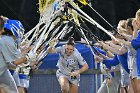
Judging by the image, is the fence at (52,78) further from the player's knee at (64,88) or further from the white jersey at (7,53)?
the white jersey at (7,53)

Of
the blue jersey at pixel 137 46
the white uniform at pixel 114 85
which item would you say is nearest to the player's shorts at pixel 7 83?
the blue jersey at pixel 137 46

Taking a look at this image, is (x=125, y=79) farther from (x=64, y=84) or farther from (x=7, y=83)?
(x=7, y=83)

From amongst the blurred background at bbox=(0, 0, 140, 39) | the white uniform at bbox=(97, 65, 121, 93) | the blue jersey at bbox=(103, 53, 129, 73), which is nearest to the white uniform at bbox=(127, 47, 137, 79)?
the blue jersey at bbox=(103, 53, 129, 73)

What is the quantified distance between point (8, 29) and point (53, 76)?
15.4 feet

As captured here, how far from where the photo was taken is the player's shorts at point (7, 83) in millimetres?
8078

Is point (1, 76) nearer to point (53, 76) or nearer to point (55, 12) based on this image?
point (55, 12)

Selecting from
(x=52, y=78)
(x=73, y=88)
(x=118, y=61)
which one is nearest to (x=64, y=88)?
(x=73, y=88)

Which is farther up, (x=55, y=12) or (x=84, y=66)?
(x=55, y=12)

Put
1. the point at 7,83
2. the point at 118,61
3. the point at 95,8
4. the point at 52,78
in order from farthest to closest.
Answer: the point at 95,8, the point at 52,78, the point at 118,61, the point at 7,83

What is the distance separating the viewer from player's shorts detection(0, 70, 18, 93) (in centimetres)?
808

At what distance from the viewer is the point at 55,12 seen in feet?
35.7

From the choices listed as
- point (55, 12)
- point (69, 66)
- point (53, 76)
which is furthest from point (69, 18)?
point (53, 76)

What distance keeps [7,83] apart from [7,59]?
1.30ft

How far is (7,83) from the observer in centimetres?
812
